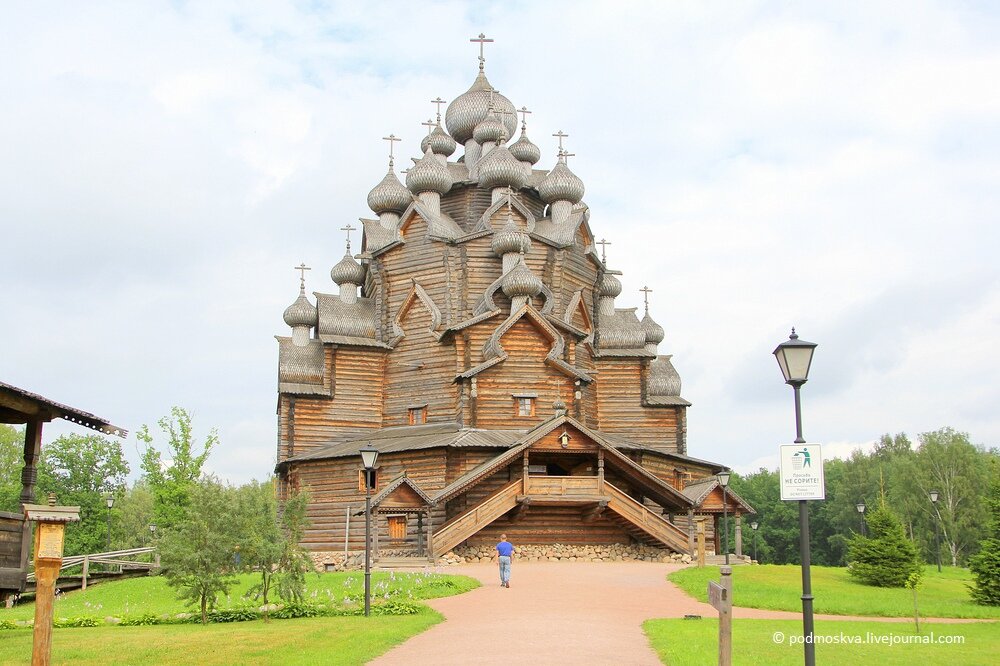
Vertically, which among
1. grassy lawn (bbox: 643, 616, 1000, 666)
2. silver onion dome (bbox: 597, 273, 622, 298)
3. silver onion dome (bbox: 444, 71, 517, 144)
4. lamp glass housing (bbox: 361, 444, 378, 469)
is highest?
silver onion dome (bbox: 444, 71, 517, 144)

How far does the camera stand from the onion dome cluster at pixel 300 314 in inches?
1453

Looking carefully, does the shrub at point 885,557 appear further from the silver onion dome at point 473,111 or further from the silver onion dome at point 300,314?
the silver onion dome at point 473,111

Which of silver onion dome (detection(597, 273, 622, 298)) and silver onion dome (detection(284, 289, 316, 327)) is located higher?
silver onion dome (detection(597, 273, 622, 298))

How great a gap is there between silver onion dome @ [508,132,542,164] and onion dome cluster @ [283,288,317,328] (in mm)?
10384

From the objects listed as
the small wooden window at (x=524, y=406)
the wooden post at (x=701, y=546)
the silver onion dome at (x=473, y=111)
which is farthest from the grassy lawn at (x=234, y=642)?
the silver onion dome at (x=473, y=111)

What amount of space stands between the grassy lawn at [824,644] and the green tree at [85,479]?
157 ft

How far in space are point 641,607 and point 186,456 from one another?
29.5 m

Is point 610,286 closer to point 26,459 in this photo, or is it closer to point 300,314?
point 300,314

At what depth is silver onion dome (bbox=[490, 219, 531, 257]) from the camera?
112 ft

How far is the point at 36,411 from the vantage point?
46.7 ft

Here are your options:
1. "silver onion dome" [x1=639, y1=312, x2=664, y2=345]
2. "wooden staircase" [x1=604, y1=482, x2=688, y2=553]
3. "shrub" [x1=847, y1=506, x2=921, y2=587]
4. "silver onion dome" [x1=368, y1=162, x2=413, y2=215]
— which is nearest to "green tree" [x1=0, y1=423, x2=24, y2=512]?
"silver onion dome" [x1=368, y1=162, x2=413, y2=215]

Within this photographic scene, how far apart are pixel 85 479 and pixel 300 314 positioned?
30533 millimetres

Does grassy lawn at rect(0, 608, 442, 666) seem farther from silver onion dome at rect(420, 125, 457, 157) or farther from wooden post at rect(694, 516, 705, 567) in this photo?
silver onion dome at rect(420, 125, 457, 157)

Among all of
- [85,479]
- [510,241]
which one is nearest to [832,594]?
[510,241]
